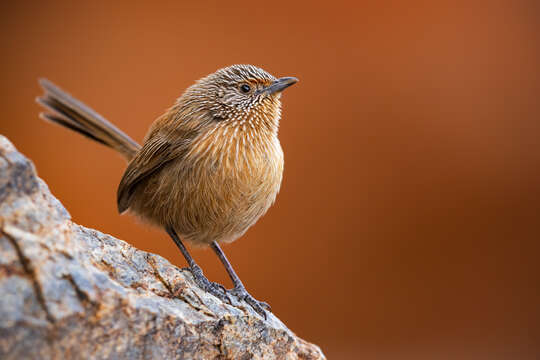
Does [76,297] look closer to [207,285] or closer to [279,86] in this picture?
[207,285]

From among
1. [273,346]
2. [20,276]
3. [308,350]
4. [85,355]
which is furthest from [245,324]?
[20,276]

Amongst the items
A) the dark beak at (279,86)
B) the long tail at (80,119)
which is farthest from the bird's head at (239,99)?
the long tail at (80,119)

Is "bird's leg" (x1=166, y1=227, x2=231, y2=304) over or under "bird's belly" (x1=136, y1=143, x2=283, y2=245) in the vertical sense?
under

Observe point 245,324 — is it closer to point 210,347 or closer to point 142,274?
point 210,347

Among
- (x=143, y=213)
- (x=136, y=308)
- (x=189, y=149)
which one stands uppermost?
(x=189, y=149)

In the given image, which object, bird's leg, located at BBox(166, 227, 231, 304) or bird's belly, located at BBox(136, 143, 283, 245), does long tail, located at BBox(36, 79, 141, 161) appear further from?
bird's leg, located at BBox(166, 227, 231, 304)

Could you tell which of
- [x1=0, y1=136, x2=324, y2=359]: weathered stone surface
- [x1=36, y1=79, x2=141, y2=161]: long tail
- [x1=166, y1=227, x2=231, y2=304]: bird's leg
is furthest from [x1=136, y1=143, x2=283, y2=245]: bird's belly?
[x1=36, y1=79, x2=141, y2=161]: long tail

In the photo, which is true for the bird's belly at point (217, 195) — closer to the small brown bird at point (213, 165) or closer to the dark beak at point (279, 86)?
the small brown bird at point (213, 165)
